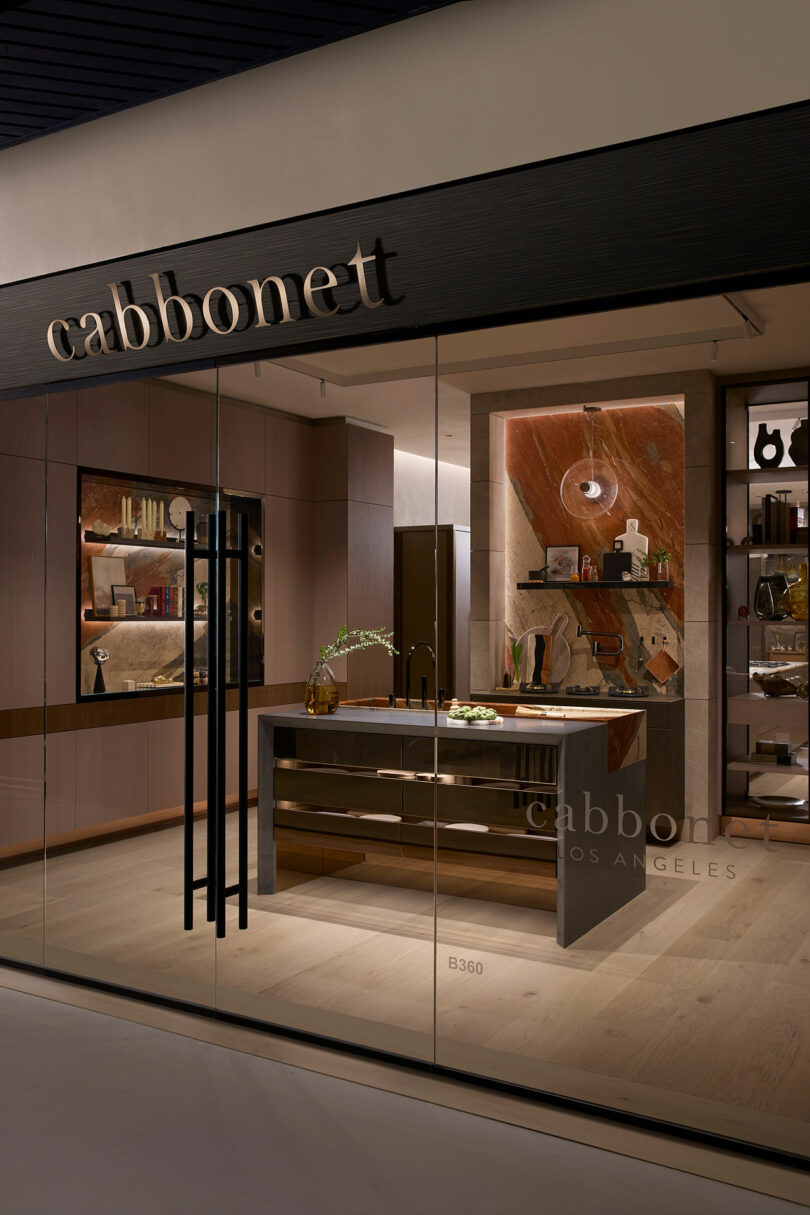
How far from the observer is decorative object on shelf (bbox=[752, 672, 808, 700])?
262 centimetres

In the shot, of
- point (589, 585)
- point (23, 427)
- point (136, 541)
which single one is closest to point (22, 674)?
point (136, 541)

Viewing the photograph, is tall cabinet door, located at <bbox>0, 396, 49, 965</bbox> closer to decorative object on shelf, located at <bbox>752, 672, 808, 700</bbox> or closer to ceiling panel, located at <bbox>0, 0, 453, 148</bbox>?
ceiling panel, located at <bbox>0, 0, 453, 148</bbox>

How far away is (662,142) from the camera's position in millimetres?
2752

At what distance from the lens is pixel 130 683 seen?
3.87 metres

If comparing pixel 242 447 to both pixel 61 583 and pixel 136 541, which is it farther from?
pixel 61 583

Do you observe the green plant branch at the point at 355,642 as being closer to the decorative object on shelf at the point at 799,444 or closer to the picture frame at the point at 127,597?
the picture frame at the point at 127,597

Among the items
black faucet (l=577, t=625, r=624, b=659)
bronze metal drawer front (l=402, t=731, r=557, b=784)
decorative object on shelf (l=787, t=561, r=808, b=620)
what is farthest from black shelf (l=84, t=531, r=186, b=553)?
decorative object on shelf (l=787, t=561, r=808, b=620)

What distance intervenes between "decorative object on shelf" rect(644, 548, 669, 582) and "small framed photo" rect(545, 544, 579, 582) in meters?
0.22

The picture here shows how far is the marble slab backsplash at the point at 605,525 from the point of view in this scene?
279 cm

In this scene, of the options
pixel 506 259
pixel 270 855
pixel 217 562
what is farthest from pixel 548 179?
pixel 270 855

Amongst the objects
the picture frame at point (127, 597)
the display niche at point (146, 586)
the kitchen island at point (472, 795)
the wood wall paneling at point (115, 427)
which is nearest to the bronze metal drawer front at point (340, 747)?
the kitchen island at point (472, 795)

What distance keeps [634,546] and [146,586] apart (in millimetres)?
1888

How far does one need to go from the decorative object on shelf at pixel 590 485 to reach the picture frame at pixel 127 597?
177cm

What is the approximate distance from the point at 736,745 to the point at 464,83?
7.15 ft
